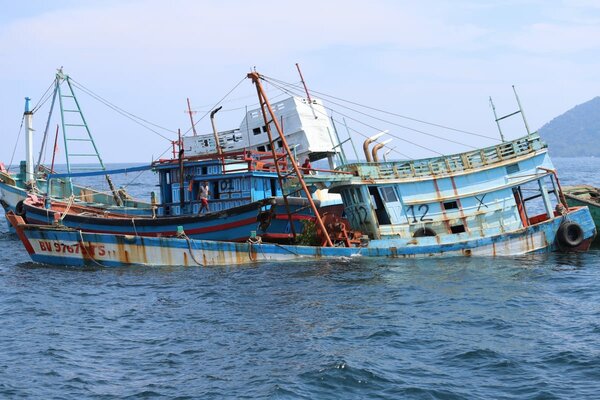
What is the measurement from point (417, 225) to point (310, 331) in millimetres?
10698

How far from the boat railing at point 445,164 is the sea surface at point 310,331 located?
3.30 meters

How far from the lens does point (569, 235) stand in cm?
2805

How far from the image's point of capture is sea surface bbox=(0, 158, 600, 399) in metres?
14.9

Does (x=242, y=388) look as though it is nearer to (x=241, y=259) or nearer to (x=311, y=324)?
(x=311, y=324)

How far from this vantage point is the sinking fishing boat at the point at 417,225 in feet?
90.4

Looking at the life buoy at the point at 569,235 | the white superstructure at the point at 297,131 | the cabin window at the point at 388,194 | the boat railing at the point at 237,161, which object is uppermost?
the white superstructure at the point at 297,131

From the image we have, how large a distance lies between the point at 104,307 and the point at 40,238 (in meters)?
7.87

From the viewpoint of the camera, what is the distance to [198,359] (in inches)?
656

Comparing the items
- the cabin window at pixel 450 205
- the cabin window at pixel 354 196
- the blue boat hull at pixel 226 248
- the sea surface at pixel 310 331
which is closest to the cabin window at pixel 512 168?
the blue boat hull at pixel 226 248

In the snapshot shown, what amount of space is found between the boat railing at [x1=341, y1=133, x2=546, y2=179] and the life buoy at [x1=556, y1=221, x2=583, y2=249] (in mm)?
2985

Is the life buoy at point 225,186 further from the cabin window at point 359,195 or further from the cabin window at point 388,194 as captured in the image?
the cabin window at point 388,194

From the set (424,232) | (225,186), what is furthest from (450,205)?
(225,186)

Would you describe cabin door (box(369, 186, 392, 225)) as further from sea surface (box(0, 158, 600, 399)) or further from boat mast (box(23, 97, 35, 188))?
boat mast (box(23, 97, 35, 188))

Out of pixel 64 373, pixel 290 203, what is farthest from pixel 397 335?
pixel 290 203
